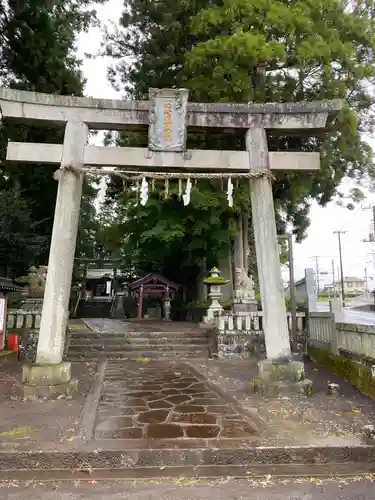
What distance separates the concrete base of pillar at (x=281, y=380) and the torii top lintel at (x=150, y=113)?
4.67 m

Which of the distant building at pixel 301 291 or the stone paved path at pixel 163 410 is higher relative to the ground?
the distant building at pixel 301 291

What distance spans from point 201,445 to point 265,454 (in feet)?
2.37

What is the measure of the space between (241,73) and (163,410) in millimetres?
12774

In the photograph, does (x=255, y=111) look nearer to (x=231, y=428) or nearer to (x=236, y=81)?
(x=231, y=428)

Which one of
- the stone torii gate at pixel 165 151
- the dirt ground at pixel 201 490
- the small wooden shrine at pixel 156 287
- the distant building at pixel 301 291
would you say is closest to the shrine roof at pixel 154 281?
the small wooden shrine at pixel 156 287

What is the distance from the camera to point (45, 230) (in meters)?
21.9

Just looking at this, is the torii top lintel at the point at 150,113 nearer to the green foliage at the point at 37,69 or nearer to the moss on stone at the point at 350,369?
the moss on stone at the point at 350,369

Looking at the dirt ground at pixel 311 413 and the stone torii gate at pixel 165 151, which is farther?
the stone torii gate at pixel 165 151

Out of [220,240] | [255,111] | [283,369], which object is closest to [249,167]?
[255,111]

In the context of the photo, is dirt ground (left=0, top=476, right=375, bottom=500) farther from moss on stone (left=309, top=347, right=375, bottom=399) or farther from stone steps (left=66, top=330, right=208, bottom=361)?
stone steps (left=66, top=330, right=208, bottom=361)

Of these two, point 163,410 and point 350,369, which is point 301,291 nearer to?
point 350,369

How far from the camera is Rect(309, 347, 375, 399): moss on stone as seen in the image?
274 inches

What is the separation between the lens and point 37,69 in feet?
64.7

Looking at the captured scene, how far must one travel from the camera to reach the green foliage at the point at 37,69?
18.4m
